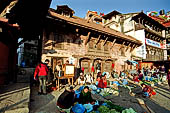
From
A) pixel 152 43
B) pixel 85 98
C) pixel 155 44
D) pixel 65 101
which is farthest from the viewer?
pixel 155 44

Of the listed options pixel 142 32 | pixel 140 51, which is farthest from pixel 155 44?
pixel 140 51

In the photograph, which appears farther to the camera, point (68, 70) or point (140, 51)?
point (140, 51)

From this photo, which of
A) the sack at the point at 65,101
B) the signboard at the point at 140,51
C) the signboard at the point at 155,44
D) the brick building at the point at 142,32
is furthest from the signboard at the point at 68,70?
the signboard at the point at 155,44

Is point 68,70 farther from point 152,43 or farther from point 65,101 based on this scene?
point 152,43

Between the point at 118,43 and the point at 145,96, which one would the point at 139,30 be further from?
the point at 145,96

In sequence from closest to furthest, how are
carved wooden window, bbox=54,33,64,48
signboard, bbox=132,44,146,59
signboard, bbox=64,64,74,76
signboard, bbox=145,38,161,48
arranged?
1. signboard, bbox=64,64,74,76
2. carved wooden window, bbox=54,33,64,48
3. signboard, bbox=132,44,146,59
4. signboard, bbox=145,38,161,48

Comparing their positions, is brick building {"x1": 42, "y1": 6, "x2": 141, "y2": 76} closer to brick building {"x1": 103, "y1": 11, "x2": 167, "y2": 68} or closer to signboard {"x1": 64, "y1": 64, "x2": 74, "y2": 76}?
signboard {"x1": 64, "y1": 64, "x2": 74, "y2": 76}

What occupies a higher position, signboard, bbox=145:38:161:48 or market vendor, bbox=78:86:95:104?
signboard, bbox=145:38:161:48

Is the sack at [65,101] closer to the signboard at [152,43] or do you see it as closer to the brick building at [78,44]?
the brick building at [78,44]

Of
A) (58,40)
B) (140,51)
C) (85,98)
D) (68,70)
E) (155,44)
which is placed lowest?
(85,98)

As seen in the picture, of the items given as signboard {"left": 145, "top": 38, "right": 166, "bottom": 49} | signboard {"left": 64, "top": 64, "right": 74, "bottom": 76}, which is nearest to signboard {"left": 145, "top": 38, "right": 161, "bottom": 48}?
signboard {"left": 145, "top": 38, "right": 166, "bottom": 49}

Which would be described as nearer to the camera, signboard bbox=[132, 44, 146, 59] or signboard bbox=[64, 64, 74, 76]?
signboard bbox=[64, 64, 74, 76]

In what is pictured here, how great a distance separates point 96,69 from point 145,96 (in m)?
5.72

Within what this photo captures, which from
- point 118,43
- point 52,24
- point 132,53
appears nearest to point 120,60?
point 118,43
